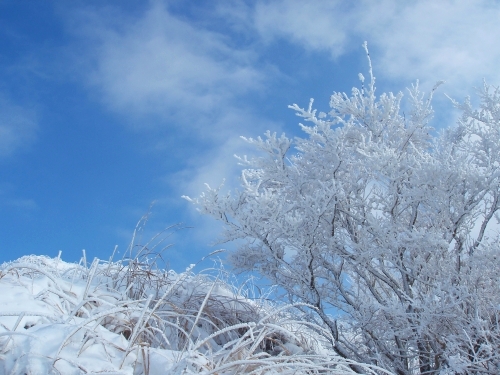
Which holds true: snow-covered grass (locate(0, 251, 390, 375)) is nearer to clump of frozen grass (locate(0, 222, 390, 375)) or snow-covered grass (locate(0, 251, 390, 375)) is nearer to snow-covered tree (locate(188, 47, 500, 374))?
clump of frozen grass (locate(0, 222, 390, 375))

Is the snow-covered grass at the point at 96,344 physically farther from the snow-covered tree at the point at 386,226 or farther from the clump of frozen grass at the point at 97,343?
the snow-covered tree at the point at 386,226

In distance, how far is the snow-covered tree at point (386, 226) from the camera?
211 inches

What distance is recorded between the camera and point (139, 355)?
2488 mm

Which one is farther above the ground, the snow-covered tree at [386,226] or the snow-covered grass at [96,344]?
the snow-covered tree at [386,226]

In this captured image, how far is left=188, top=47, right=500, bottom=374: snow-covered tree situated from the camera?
535 centimetres

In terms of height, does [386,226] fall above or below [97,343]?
above

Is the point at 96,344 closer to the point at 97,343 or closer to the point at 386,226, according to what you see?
the point at 97,343

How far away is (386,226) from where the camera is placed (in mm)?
5918

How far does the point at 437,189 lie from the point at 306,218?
1.58 m

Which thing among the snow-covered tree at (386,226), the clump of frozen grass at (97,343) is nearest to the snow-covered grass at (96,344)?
the clump of frozen grass at (97,343)

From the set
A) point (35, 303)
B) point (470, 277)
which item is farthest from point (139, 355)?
point (470, 277)

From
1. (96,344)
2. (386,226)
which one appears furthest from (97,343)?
(386,226)

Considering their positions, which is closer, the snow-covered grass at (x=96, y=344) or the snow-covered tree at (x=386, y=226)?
the snow-covered grass at (x=96, y=344)

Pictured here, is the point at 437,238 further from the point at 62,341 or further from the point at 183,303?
the point at 62,341
